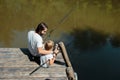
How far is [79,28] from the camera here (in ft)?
51.8

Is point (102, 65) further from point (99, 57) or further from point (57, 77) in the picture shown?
point (57, 77)

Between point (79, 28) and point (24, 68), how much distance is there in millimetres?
8463

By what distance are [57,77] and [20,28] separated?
8.32 meters

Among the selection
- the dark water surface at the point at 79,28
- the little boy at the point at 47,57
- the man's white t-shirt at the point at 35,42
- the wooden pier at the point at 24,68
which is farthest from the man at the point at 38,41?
the dark water surface at the point at 79,28

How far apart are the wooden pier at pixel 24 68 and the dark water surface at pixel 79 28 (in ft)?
9.28

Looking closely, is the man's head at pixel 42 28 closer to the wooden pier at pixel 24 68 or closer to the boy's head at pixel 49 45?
the boy's head at pixel 49 45

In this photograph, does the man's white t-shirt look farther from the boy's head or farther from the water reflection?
the water reflection

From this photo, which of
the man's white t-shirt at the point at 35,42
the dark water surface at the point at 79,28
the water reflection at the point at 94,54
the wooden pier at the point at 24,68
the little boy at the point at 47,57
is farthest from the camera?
the dark water surface at the point at 79,28

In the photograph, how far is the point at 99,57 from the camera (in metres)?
12.3

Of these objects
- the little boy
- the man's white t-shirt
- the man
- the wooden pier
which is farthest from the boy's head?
the wooden pier

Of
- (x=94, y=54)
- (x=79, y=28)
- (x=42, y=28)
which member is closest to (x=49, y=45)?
(x=42, y=28)

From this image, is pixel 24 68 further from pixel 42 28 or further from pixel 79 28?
pixel 79 28

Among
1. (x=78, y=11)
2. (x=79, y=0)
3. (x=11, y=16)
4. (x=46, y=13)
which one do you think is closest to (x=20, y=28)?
(x=11, y=16)

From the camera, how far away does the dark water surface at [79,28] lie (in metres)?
11.6
